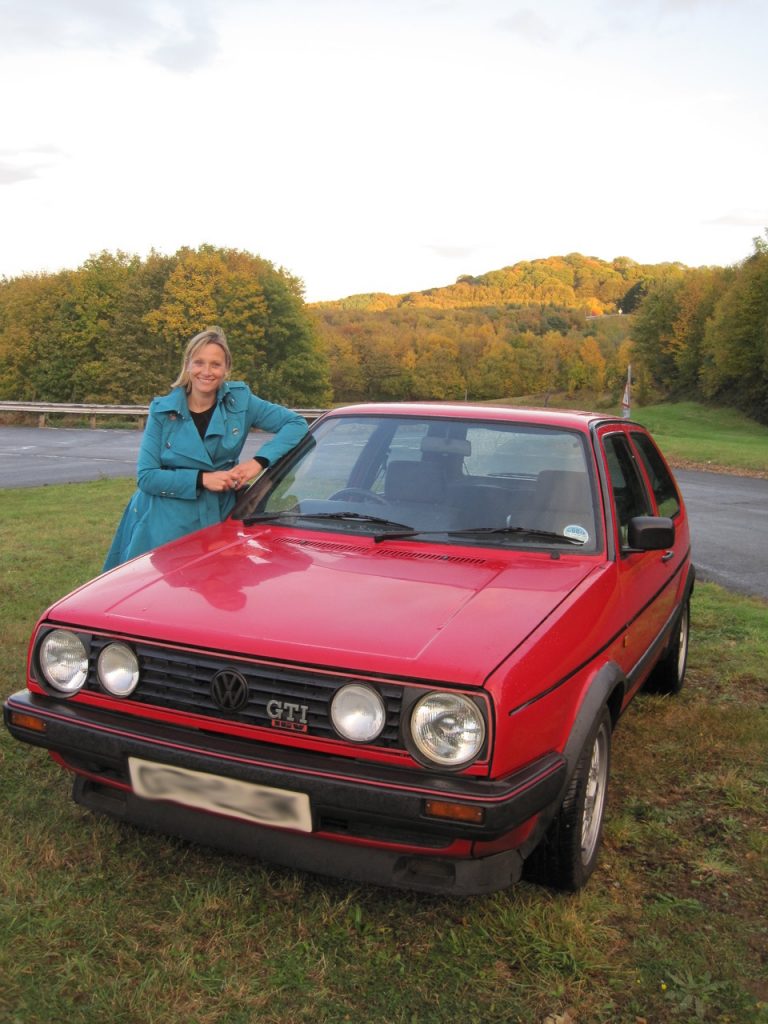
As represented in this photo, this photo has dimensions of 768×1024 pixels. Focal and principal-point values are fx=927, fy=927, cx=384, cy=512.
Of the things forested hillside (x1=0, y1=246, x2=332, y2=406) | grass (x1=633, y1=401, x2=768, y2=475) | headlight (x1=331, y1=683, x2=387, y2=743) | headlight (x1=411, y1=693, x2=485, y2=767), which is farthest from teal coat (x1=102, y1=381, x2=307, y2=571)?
forested hillside (x1=0, y1=246, x2=332, y2=406)

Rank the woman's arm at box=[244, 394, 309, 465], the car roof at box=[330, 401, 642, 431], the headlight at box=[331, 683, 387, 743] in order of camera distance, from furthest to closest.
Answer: the woman's arm at box=[244, 394, 309, 465] < the car roof at box=[330, 401, 642, 431] < the headlight at box=[331, 683, 387, 743]

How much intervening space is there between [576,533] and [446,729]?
4.28 feet

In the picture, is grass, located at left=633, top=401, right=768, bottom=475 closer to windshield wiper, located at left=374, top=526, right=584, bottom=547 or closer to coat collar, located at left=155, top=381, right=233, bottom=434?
coat collar, located at left=155, top=381, right=233, bottom=434

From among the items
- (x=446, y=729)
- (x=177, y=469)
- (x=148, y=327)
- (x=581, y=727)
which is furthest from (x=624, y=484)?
(x=148, y=327)

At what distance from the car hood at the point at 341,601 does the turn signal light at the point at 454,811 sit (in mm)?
335

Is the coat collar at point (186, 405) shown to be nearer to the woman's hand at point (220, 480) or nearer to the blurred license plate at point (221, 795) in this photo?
the woman's hand at point (220, 480)

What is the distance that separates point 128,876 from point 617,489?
2453 mm

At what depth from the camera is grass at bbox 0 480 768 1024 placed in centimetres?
252

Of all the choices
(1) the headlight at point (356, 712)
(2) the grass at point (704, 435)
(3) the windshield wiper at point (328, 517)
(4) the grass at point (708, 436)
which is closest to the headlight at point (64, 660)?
(1) the headlight at point (356, 712)

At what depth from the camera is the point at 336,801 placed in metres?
2.58

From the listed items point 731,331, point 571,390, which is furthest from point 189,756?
point 571,390

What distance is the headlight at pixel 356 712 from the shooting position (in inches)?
103

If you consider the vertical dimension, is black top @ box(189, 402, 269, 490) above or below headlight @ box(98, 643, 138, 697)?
above

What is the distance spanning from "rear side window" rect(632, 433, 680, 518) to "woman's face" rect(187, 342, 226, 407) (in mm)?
2116
